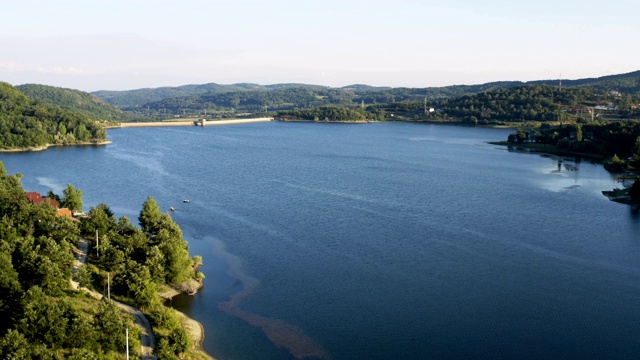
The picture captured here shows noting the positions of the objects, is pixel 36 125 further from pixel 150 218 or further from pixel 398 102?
pixel 398 102

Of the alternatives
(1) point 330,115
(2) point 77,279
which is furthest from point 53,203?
(1) point 330,115

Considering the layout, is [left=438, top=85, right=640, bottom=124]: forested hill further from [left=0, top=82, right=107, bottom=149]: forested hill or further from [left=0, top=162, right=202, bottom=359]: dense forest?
[left=0, top=162, right=202, bottom=359]: dense forest

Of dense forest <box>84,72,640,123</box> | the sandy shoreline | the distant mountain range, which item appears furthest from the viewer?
the distant mountain range

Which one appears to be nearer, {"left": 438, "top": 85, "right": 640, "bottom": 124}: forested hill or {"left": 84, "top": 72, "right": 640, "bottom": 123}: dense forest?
{"left": 438, "top": 85, "right": 640, "bottom": 124}: forested hill

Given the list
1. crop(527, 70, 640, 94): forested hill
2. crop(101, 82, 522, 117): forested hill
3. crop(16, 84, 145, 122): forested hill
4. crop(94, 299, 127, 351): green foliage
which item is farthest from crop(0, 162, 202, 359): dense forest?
crop(101, 82, 522, 117): forested hill

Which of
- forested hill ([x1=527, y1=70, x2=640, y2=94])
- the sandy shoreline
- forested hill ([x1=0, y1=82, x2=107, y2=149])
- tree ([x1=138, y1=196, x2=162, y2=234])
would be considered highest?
forested hill ([x1=527, y1=70, x2=640, y2=94])

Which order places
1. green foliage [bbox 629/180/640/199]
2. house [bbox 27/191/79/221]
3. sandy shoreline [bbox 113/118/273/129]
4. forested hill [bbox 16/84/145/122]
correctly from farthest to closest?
1. forested hill [bbox 16/84/145/122]
2. sandy shoreline [bbox 113/118/273/129]
3. green foliage [bbox 629/180/640/199]
4. house [bbox 27/191/79/221]
